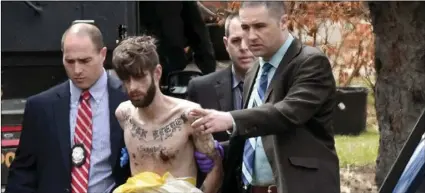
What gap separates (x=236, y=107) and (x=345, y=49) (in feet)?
23.7

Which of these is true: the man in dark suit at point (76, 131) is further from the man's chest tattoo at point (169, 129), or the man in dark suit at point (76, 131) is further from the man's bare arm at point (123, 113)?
the man's chest tattoo at point (169, 129)

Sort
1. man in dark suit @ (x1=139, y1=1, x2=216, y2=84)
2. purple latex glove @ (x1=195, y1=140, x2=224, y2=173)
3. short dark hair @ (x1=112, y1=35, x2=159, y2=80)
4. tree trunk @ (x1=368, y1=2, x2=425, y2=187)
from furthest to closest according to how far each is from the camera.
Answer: man in dark suit @ (x1=139, y1=1, x2=216, y2=84) < tree trunk @ (x1=368, y1=2, x2=425, y2=187) < purple latex glove @ (x1=195, y1=140, x2=224, y2=173) < short dark hair @ (x1=112, y1=35, x2=159, y2=80)

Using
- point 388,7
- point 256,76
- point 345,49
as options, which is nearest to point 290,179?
point 256,76

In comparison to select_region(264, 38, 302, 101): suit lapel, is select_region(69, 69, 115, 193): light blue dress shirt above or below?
below

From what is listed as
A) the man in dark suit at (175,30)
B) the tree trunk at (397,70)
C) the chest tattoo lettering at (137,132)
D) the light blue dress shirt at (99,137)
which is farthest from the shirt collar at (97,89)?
the man in dark suit at (175,30)

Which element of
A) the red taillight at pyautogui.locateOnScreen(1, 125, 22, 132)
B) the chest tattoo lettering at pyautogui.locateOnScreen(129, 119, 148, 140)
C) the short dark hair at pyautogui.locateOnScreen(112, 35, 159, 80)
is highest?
the short dark hair at pyautogui.locateOnScreen(112, 35, 159, 80)

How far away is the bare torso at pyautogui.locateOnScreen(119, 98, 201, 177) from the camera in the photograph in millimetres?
4863

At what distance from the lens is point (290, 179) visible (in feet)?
15.7

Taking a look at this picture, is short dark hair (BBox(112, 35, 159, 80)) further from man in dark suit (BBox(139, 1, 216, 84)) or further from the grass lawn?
the grass lawn

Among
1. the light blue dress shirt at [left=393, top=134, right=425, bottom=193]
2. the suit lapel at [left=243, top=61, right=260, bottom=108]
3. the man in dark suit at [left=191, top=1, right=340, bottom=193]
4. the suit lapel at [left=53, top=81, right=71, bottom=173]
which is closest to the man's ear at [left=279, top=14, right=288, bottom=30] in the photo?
the man in dark suit at [left=191, top=1, right=340, bottom=193]

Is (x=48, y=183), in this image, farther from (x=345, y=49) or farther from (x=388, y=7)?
(x=345, y=49)

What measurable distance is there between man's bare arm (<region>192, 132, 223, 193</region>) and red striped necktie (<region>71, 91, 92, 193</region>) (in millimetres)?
731

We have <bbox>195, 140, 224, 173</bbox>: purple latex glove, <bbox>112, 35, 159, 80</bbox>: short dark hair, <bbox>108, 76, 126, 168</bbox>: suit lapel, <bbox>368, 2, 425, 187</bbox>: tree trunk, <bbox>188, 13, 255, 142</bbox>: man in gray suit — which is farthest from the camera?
<bbox>368, 2, 425, 187</bbox>: tree trunk

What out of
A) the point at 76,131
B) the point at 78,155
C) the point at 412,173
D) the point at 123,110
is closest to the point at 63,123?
the point at 76,131
